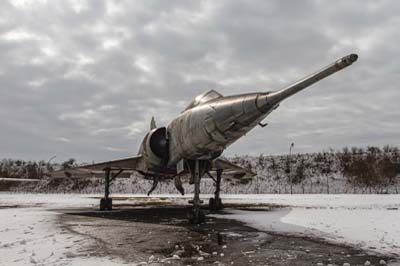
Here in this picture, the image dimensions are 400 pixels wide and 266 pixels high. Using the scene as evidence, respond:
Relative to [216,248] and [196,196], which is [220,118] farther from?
[216,248]

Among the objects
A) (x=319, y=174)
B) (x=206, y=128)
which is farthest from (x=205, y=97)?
(x=319, y=174)

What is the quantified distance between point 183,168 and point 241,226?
3.09m

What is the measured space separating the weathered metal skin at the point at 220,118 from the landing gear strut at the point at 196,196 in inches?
18.5

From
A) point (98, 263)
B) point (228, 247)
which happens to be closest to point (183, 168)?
point (228, 247)

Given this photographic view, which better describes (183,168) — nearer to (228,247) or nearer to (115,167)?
(228,247)

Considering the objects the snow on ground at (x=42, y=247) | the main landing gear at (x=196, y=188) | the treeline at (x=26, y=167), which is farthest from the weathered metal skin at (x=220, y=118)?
the treeline at (x=26, y=167)

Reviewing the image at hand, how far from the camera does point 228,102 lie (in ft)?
30.3

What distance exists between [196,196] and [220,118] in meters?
2.96

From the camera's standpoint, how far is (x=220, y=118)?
30.6 ft

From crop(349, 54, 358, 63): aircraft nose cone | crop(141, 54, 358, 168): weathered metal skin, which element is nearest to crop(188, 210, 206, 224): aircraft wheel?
crop(141, 54, 358, 168): weathered metal skin

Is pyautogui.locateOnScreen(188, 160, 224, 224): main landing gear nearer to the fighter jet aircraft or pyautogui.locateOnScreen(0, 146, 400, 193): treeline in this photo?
the fighter jet aircraft

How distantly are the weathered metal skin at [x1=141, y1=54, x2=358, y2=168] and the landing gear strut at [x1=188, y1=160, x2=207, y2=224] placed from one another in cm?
47

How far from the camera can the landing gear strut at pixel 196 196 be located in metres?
10.8

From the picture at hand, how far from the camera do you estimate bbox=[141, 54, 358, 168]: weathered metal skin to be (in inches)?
301
